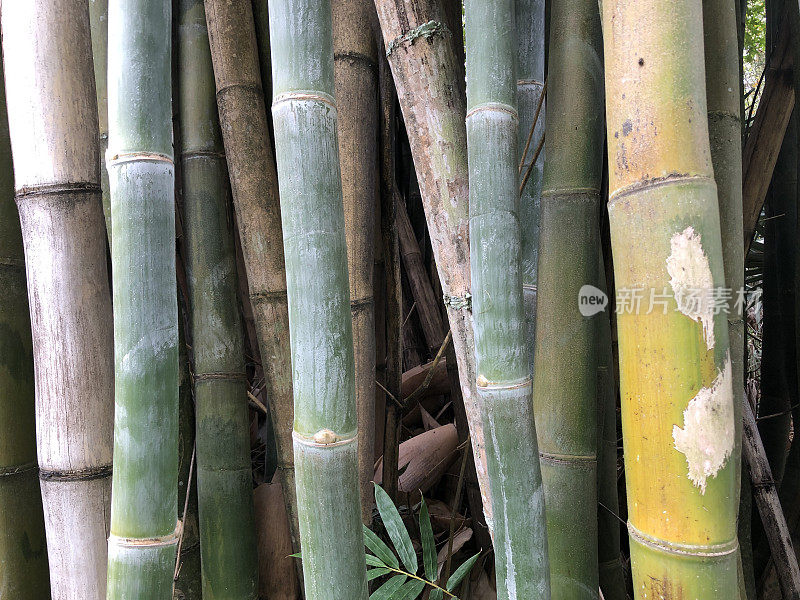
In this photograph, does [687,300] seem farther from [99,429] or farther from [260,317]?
[99,429]

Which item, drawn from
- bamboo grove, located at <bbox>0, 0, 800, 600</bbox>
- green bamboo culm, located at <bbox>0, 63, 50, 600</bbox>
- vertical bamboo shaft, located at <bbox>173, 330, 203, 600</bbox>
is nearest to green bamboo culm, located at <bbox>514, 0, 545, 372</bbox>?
bamboo grove, located at <bbox>0, 0, 800, 600</bbox>

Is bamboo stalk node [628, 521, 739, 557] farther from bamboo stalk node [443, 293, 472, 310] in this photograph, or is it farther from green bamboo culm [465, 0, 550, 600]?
bamboo stalk node [443, 293, 472, 310]

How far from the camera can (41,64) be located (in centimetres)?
79

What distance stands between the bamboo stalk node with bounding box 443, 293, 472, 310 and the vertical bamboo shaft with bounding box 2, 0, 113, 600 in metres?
0.46

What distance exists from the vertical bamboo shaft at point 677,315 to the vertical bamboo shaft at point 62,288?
0.66 m

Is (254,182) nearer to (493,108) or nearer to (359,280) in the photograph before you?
Answer: (359,280)

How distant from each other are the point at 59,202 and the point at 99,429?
294 millimetres

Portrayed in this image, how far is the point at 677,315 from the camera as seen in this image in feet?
1.43

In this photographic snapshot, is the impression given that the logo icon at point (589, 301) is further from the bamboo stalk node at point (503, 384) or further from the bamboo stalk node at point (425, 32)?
the bamboo stalk node at point (425, 32)

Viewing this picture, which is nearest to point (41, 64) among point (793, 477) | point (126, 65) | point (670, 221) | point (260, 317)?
point (126, 65)

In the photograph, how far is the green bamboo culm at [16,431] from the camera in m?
0.91

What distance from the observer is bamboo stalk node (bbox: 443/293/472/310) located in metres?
0.64

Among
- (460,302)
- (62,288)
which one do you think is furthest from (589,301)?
(62,288)

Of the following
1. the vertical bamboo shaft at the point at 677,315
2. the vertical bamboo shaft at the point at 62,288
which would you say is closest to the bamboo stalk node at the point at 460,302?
the vertical bamboo shaft at the point at 677,315
